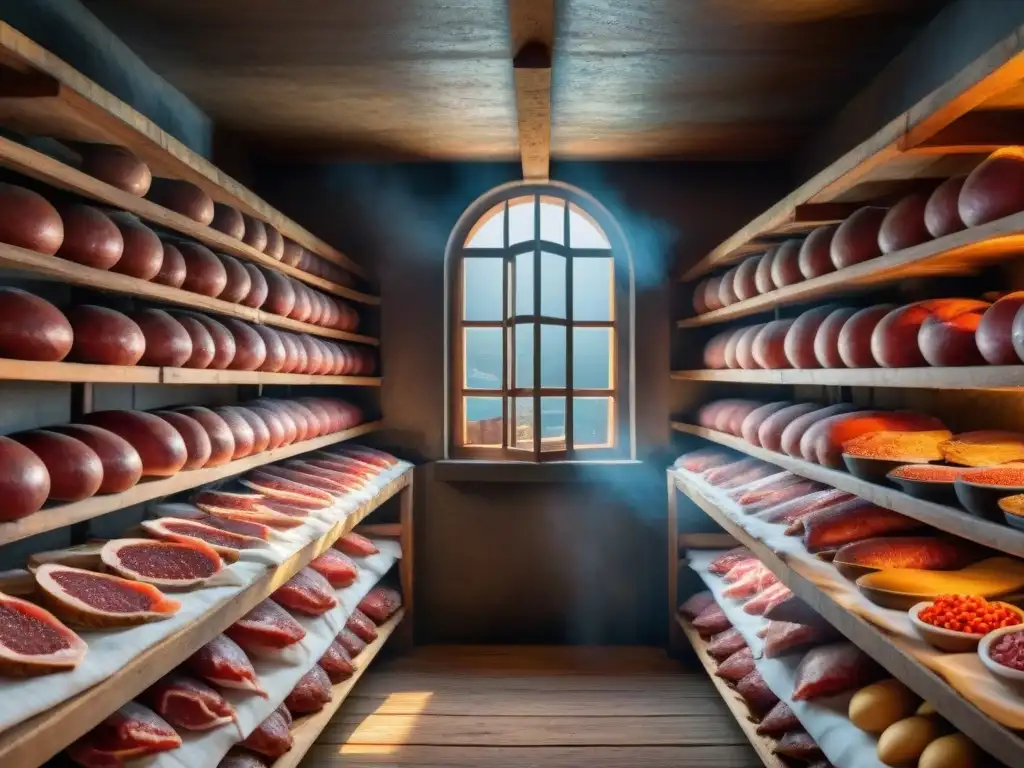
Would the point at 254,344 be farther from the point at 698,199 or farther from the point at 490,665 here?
the point at 698,199

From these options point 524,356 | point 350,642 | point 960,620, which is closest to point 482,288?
point 524,356

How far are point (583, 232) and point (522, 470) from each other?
1468 mm

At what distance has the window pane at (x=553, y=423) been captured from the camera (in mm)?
5008

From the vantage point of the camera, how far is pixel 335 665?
3.49 meters

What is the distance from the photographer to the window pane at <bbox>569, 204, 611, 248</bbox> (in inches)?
203

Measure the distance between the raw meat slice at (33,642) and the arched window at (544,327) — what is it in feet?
11.1

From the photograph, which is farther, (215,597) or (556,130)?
(556,130)

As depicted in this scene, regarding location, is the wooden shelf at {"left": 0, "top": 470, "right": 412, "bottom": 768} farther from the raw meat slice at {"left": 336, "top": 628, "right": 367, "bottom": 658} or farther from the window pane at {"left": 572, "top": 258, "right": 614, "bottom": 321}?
the window pane at {"left": 572, "top": 258, "right": 614, "bottom": 321}

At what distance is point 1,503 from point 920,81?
10.4 ft

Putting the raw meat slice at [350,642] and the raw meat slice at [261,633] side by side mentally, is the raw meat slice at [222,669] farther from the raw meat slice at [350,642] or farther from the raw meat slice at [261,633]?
the raw meat slice at [350,642]

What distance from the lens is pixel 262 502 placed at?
3.35 meters


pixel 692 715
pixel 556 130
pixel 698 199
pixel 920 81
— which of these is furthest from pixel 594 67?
pixel 692 715

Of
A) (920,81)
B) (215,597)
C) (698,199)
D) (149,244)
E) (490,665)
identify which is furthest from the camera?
(698,199)

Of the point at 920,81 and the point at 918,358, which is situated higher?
the point at 920,81
